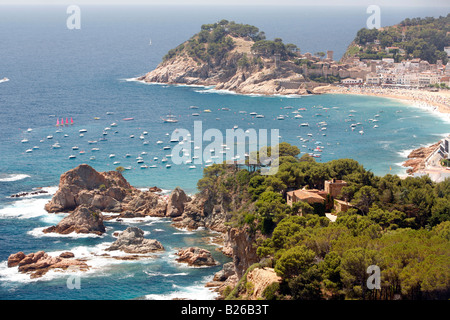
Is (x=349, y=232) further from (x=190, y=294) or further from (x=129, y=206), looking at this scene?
(x=129, y=206)

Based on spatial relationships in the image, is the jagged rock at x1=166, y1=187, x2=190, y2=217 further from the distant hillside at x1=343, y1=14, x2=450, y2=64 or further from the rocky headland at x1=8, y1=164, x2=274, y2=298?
the distant hillside at x1=343, y1=14, x2=450, y2=64

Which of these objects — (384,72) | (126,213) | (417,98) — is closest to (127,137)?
(126,213)

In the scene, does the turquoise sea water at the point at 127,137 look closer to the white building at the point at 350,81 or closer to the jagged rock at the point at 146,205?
the jagged rock at the point at 146,205

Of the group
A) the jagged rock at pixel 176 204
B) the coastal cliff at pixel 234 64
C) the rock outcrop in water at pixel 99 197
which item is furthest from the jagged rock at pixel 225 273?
the coastal cliff at pixel 234 64

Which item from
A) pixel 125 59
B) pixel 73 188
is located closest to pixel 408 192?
pixel 73 188

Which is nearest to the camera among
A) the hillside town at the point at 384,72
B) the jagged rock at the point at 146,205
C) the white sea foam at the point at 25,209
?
the white sea foam at the point at 25,209
